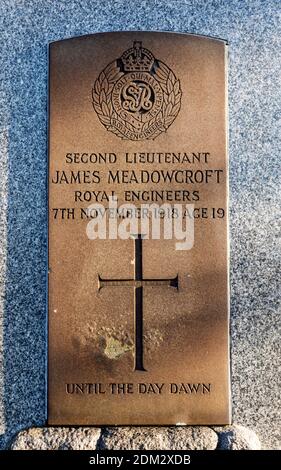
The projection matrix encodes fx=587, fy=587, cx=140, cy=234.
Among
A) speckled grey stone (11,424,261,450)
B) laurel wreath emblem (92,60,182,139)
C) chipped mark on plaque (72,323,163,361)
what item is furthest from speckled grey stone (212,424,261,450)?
laurel wreath emblem (92,60,182,139)

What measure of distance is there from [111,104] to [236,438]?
136cm

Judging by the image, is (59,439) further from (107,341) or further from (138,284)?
(138,284)

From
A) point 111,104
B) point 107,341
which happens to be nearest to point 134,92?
point 111,104

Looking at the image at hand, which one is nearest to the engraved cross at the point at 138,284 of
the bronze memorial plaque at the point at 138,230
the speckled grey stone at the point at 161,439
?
the bronze memorial plaque at the point at 138,230

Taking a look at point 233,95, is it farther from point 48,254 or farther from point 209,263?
point 48,254

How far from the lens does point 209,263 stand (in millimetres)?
2275

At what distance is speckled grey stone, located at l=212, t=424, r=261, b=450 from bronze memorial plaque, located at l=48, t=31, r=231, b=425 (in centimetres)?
4

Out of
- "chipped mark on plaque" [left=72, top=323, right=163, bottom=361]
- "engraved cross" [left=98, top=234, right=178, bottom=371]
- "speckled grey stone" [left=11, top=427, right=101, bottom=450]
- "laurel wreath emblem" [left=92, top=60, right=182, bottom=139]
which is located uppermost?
"laurel wreath emblem" [left=92, top=60, right=182, bottom=139]

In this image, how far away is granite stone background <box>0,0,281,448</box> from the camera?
91.7 inches

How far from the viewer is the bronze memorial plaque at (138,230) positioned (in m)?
2.25

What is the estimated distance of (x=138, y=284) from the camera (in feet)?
7.51

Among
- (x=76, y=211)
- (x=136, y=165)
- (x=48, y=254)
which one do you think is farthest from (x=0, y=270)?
(x=136, y=165)

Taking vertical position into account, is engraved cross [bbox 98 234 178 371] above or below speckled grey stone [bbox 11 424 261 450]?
above

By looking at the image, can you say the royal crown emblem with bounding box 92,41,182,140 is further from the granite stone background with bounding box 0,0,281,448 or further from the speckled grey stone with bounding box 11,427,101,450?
the speckled grey stone with bounding box 11,427,101,450
